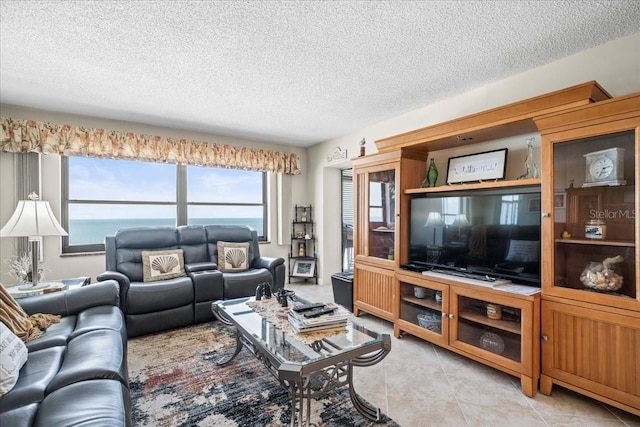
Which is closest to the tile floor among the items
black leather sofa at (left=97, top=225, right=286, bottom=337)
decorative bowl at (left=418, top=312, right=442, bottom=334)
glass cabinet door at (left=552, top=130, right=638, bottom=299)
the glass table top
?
decorative bowl at (left=418, top=312, right=442, bottom=334)

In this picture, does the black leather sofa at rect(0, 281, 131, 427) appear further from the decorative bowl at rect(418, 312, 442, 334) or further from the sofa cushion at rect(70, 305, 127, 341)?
the decorative bowl at rect(418, 312, 442, 334)

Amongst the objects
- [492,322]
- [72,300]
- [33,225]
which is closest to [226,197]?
[33,225]

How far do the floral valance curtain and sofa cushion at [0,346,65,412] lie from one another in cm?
275

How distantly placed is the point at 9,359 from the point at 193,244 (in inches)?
99.2

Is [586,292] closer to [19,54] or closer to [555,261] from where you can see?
[555,261]

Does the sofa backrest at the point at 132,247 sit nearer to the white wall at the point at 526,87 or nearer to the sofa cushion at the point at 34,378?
the sofa cushion at the point at 34,378

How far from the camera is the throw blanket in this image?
170 cm

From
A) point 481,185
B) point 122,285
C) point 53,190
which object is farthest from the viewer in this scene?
point 53,190

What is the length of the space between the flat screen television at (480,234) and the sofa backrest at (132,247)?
111 inches

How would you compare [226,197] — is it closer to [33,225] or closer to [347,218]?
[347,218]

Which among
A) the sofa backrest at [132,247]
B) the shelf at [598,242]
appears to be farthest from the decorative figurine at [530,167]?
the sofa backrest at [132,247]

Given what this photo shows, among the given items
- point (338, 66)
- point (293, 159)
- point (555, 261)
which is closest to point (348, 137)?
point (293, 159)

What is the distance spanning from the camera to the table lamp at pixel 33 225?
245 centimetres

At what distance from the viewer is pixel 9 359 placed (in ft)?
4.33
